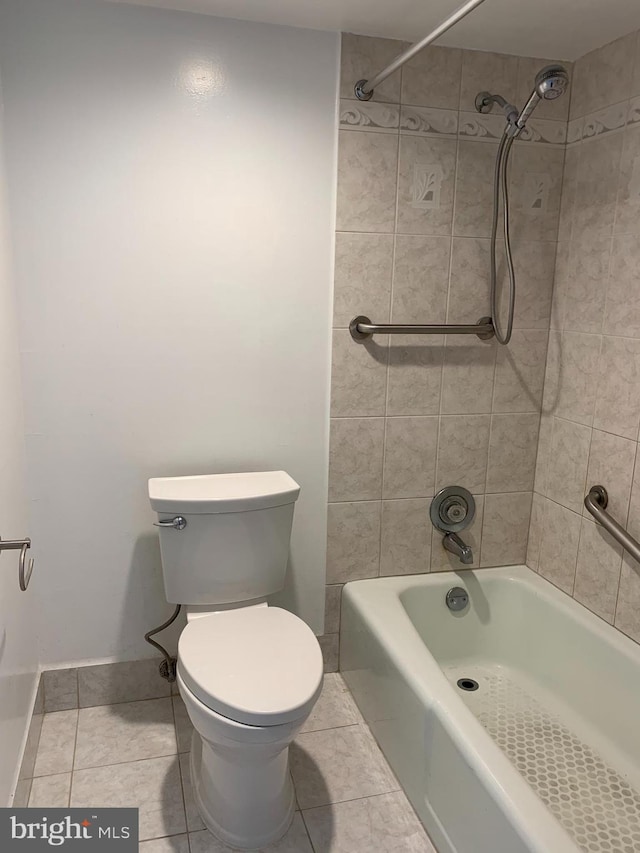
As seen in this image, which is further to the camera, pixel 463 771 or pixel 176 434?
pixel 176 434

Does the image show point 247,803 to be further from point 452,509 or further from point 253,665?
point 452,509

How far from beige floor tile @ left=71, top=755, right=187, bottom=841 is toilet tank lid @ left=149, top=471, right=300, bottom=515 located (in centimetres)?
76

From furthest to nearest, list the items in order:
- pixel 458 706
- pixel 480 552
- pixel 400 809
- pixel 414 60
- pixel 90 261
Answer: pixel 480 552, pixel 414 60, pixel 90 261, pixel 400 809, pixel 458 706

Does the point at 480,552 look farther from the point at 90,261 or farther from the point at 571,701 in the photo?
the point at 90,261

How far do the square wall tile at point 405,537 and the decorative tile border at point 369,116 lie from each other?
1215 millimetres

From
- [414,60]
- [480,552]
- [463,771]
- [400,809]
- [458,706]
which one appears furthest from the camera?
[480,552]

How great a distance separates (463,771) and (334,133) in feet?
5.83

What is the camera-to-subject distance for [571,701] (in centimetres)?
201

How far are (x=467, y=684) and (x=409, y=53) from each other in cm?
190

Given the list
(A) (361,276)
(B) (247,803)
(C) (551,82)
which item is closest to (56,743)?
(B) (247,803)

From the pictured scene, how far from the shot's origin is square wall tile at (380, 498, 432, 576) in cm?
223

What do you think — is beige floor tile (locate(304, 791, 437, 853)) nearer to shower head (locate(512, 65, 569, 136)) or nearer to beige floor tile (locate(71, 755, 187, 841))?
beige floor tile (locate(71, 755, 187, 841))

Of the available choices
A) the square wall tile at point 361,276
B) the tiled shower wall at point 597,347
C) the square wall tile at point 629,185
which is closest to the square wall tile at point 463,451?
the tiled shower wall at point 597,347

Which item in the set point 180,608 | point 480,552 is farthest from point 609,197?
point 180,608
